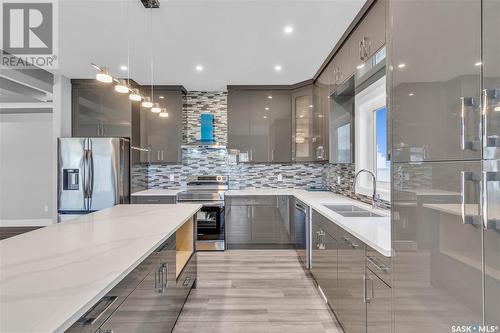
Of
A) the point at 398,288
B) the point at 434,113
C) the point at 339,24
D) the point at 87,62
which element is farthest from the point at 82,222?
the point at 339,24

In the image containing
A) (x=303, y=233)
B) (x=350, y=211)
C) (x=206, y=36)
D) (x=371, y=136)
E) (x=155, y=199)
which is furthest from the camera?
(x=155, y=199)

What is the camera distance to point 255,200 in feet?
12.4

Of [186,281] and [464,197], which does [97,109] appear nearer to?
[186,281]

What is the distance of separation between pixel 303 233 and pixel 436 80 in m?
2.54

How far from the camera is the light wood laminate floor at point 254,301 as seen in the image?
6.57 feet

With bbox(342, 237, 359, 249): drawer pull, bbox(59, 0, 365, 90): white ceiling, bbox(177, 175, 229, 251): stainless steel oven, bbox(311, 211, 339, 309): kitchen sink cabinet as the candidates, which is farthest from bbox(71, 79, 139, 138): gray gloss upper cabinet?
bbox(342, 237, 359, 249): drawer pull

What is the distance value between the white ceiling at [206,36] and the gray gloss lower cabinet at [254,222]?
1913 mm

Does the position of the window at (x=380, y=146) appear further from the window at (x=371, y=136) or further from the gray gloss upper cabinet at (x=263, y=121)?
the gray gloss upper cabinet at (x=263, y=121)

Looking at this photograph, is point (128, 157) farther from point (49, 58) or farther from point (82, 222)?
point (82, 222)

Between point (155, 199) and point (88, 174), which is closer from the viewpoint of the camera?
point (88, 174)

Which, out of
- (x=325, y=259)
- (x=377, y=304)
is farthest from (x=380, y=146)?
(x=377, y=304)

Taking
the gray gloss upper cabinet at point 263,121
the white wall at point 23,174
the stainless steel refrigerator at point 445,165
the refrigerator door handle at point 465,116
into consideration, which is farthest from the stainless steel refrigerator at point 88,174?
the refrigerator door handle at point 465,116

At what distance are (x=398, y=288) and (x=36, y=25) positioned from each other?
353 cm

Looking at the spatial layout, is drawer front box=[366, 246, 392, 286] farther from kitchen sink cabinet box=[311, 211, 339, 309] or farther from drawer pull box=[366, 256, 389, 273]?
kitchen sink cabinet box=[311, 211, 339, 309]
